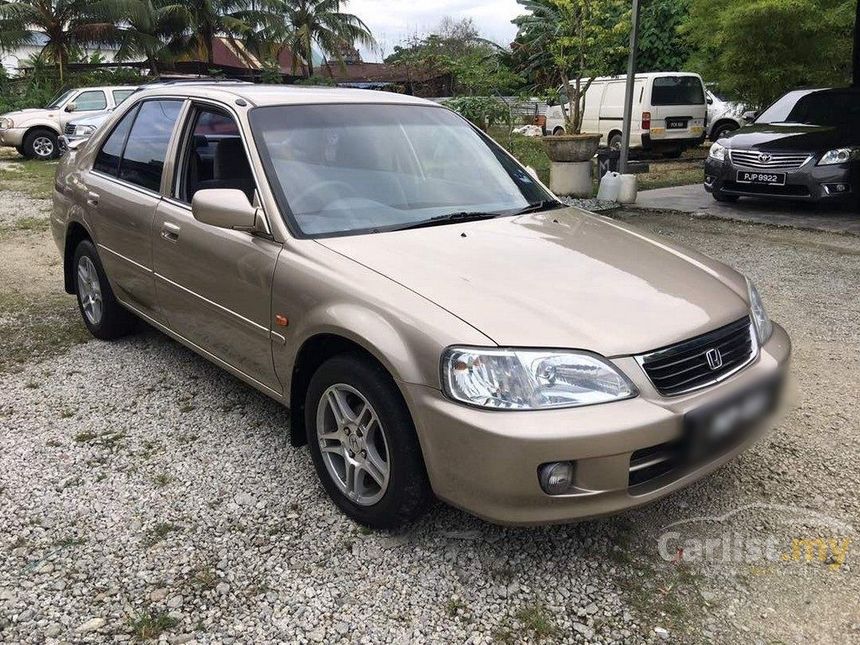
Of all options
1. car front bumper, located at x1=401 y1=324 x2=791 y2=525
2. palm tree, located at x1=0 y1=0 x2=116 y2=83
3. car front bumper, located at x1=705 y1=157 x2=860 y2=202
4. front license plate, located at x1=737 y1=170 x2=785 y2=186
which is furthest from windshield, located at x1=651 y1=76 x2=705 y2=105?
palm tree, located at x1=0 y1=0 x2=116 y2=83

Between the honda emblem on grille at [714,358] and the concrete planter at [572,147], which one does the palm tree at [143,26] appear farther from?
the honda emblem on grille at [714,358]

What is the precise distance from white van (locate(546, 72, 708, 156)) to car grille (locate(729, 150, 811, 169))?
6723 millimetres

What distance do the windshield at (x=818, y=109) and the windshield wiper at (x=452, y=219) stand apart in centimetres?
782

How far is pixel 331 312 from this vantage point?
264 centimetres

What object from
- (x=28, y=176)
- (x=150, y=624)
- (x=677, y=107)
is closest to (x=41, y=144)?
(x=28, y=176)

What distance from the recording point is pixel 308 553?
2.66 meters

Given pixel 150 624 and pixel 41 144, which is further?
pixel 41 144

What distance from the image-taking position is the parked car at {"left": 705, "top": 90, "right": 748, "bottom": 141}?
1788cm

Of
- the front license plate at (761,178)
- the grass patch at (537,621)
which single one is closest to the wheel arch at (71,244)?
the grass patch at (537,621)

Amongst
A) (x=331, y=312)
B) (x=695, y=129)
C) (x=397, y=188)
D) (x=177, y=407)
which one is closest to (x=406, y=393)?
(x=331, y=312)

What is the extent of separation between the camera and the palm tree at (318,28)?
107 ft

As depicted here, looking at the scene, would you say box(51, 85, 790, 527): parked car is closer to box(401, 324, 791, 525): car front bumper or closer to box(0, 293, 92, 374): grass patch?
box(401, 324, 791, 525): car front bumper

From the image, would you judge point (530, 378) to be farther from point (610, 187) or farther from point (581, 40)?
point (581, 40)

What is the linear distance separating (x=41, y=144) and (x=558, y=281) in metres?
18.0
